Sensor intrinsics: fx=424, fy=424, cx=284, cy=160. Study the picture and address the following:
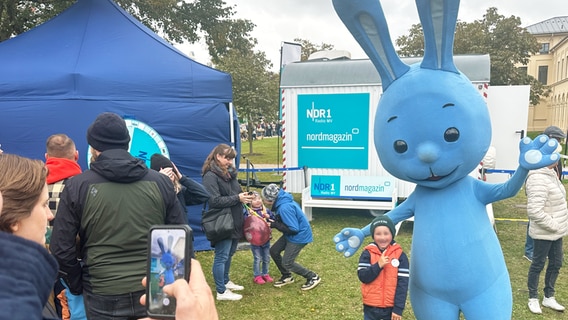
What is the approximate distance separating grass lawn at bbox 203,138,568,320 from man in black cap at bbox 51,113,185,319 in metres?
2.11

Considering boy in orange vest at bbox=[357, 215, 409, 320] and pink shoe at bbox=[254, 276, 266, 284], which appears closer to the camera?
boy in orange vest at bbox=[357, 215, 409, 320]

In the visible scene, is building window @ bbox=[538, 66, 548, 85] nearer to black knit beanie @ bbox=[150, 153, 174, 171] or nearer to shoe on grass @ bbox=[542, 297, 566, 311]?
shoe on grass @ bbox=[542, 297, 566, 311]

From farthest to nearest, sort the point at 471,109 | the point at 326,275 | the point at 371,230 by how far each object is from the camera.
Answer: the point at 326,275 < the point at 371,230 < the point at 471,109

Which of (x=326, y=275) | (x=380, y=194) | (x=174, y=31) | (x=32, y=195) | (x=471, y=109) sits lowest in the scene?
(x=326, y=275)

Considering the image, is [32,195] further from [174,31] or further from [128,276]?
[174,31]

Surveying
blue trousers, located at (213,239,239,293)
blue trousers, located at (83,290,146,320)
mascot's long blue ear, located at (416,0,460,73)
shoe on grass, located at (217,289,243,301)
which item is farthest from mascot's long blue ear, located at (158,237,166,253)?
shoe on grass, located at (217,289,243,301)

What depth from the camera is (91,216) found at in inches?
94.8

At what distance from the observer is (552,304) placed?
170 inches

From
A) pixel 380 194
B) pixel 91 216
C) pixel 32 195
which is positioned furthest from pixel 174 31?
pixel 32 195

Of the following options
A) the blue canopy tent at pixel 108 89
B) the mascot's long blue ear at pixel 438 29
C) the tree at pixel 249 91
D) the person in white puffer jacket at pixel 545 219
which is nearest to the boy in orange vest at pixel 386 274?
the mascot's long blue ear at pixel 438 29

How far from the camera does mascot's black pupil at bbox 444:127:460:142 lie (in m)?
2.59

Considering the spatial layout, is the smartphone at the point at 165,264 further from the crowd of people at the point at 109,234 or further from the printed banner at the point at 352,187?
the printed banner at the point at 352,187

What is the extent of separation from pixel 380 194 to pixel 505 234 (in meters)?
2.13

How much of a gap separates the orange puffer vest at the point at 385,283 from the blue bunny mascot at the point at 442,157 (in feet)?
0.81
